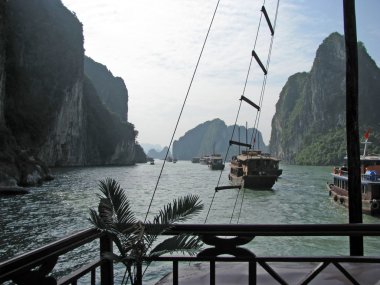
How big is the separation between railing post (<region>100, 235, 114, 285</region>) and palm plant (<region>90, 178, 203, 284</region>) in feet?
0.20

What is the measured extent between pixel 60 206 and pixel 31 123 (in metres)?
57.1

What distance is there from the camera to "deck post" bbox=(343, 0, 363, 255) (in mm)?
5875

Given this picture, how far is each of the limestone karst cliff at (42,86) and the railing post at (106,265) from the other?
50.5 metres

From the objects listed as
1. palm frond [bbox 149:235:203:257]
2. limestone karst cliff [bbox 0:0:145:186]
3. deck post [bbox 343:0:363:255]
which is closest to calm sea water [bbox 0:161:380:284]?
deck post [bbox 343:0:363:255]

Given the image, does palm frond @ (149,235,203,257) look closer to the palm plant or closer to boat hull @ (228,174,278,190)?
the palm plant

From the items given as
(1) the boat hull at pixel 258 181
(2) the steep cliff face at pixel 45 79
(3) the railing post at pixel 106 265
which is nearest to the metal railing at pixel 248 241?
(3) the railing post at pixel 106 265

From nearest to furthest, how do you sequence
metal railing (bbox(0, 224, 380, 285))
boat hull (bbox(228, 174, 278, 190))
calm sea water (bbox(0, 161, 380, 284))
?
metal railing (bbox(0, 224, 380, 285)) < calm sea water (bbox(0, 161, 380, 284)) < boat hull (bbox(228, 174, 278, 190))

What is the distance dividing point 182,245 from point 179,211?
0.55m

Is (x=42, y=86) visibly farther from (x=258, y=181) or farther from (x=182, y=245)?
(x=182, y=245)

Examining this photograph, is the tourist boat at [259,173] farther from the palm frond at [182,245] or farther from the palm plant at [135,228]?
the palm frond at [182,245]

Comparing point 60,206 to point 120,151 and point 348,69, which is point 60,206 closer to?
point 348,69

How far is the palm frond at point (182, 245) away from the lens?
3643mm

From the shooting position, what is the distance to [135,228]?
3936mm

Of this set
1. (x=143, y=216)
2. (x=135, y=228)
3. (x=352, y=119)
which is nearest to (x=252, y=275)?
(x=135, y=228)
